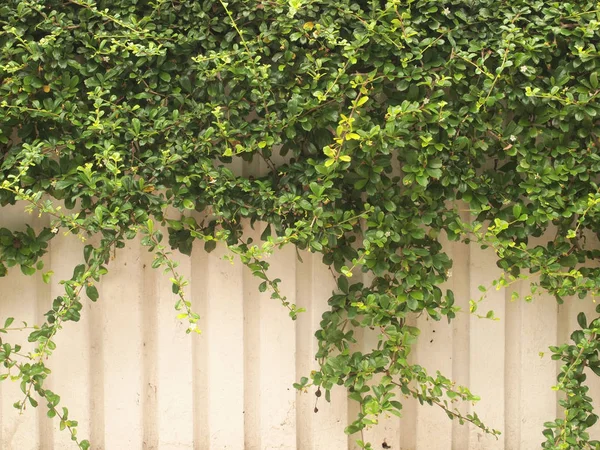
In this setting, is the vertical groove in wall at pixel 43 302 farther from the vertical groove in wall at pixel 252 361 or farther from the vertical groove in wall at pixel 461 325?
the vertical groove in wall at pixel 461 325

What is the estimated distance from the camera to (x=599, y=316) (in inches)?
117

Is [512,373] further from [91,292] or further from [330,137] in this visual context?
[91,292]

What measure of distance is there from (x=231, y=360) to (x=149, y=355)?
0.32 metres

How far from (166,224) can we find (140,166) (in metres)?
0.27

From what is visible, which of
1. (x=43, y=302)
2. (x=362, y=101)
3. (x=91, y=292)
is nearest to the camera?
(x=362, y=101)

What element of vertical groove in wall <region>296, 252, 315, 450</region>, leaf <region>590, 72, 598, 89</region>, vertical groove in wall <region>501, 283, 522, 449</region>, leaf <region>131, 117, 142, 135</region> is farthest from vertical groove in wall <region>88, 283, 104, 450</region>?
leaf <region>590, 72, 598, 89</region>

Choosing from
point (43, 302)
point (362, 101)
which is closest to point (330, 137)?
point (362, 101)

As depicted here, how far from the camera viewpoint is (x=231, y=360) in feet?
9.71

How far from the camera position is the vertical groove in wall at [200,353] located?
9.67 feet

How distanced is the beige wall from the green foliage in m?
0.16

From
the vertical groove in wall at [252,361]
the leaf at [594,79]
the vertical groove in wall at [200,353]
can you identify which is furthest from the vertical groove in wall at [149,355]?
the leaf at [594,79]

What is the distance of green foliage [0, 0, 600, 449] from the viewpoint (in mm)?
2637

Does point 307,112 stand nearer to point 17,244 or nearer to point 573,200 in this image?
point 573,200

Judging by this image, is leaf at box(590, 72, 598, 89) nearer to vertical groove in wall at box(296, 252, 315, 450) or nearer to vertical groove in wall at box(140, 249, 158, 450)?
vertical groove in wall at box(296, 252, 315, 450)
